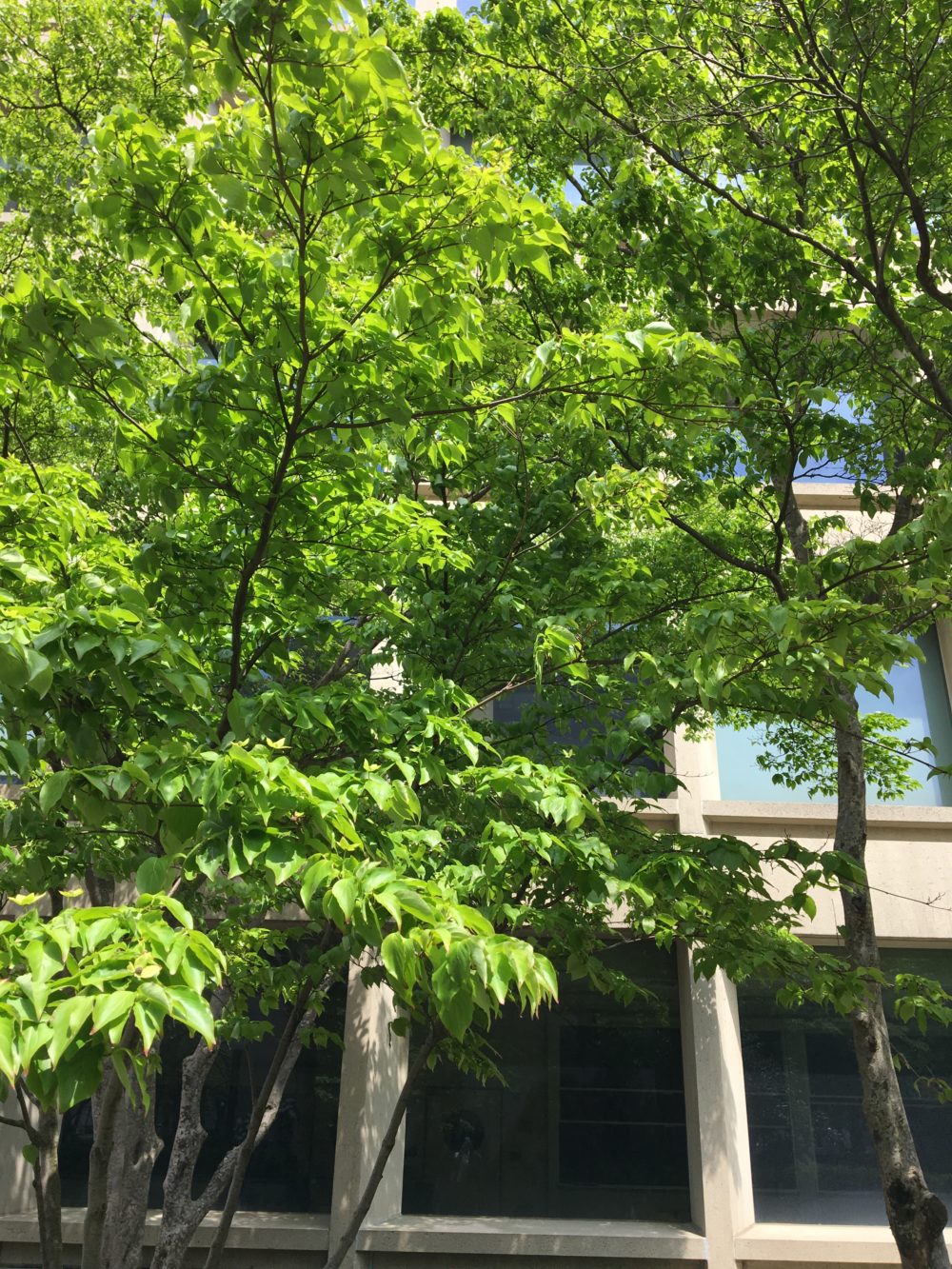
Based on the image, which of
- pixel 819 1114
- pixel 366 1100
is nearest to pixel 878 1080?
pixel 819 1114

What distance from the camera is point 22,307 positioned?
3.66 metres

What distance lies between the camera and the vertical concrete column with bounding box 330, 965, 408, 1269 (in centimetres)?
1050

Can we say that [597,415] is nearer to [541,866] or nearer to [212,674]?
[541,866]

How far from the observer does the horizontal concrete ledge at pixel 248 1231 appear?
10.4 m

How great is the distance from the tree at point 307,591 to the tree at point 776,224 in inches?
40.6

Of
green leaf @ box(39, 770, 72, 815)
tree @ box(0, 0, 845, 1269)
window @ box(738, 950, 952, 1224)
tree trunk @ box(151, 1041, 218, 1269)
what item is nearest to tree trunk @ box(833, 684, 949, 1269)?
tree @ box(0, 0, 845, 1269)

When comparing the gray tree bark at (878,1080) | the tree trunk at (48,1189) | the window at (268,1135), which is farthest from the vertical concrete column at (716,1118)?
the tree trunk at (48,1189)

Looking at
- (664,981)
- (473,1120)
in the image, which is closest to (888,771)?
(664,981)

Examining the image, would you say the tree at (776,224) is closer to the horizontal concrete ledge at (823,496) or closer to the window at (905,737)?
the window at (905,737)

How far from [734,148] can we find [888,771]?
6642 mm

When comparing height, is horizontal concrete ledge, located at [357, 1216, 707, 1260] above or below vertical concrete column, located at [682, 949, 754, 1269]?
below

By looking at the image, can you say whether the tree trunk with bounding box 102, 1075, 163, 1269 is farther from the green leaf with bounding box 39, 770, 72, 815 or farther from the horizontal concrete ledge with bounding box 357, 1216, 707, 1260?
the green leaf with bounding box 39, 770, 72, 815

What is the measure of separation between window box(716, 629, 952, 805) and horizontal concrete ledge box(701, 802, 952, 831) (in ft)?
0.86

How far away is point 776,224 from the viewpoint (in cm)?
643
